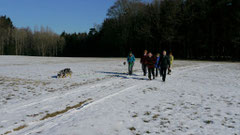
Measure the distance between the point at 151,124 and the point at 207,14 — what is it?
4246cm

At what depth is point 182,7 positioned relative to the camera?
140ft

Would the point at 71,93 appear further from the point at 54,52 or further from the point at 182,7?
the point at 54,52

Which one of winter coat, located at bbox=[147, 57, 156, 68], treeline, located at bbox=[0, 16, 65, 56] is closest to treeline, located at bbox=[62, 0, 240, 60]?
winter coat, located at bbox=[147, 57, 156, 68]

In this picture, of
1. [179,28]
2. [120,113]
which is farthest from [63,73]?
[179,28]

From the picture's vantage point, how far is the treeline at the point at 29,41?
77000 millimetres

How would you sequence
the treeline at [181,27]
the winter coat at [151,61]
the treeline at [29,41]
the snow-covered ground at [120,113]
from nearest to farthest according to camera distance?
the snow-covered ground at [120,113], the winter coat at [151,61], the treeline at [181,27], the treeline at [29,41]

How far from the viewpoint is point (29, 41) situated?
88375 millimetres

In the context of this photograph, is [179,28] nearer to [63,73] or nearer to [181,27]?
[181,27]

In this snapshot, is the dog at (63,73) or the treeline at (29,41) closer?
the dog at (63,73)

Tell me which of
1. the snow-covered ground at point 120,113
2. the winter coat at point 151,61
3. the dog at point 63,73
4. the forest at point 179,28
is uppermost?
the forest at point 179,28

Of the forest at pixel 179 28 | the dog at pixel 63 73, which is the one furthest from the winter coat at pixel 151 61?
the forest at pixel 179 28

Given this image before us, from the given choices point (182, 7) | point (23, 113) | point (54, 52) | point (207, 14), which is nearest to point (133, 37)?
point (182, 7)

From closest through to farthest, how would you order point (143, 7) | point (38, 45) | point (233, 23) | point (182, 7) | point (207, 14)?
point (233, 23), point (207, 14), point (182, 7), point (143, 7), point (38, 45)

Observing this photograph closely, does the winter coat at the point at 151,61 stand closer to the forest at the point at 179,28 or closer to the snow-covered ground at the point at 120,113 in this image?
the snow-covered ground at the point at 120,113
